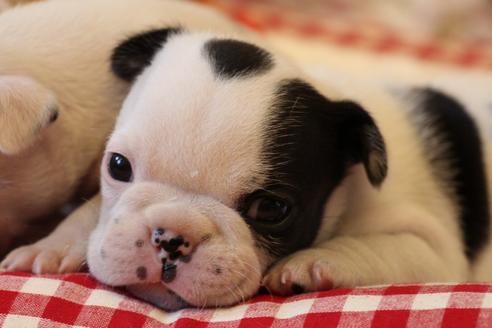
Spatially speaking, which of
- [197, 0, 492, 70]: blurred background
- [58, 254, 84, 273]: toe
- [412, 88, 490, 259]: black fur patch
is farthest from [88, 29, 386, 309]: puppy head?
[197, 0, 492, 70]: blurred background

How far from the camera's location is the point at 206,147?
1.62 m

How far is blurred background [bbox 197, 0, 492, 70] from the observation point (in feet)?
14.1

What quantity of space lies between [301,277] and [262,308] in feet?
0.48

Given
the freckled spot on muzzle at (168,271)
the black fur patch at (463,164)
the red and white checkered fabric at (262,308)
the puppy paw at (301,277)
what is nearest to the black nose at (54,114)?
the red and white checkered fabric at (262,308)

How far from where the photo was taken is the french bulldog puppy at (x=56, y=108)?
1.81 m

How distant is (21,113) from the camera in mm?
1777

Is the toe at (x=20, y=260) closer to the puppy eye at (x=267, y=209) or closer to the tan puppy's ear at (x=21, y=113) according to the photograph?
the tan puppy's ear at (x=21, y=113)

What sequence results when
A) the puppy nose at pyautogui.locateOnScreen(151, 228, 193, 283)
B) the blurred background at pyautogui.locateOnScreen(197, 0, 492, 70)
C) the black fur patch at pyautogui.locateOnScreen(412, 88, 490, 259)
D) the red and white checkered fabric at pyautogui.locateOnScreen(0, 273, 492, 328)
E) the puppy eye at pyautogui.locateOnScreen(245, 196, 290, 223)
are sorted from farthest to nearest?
the blurred background at pyautogui.locateOnScreen(197, 0, 492, 70) → the black fur patch at pyautogui.locateOnScreen(412, 88, 490, 259) → the puppy eye at pyautogui.locateOnScreen(245, 196, 290, 223) → the puppy nose at pyautogui.locateOnScreen(151, 228, 193, 283) → the red and white checkered fabric at pyautogui.locateOnScreen(0, 273, 492, 328)

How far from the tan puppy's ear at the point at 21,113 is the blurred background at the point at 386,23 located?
8.62ft

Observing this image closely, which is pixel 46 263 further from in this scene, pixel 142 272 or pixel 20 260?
pixel 142 272

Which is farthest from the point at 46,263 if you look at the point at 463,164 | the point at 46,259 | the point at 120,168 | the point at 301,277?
the point at 463,164

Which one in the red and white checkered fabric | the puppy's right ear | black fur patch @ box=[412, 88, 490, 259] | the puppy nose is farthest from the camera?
black fur patch @ box=[412, 88, 490, 259]

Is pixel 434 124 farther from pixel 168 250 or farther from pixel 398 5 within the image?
pixel 398 5

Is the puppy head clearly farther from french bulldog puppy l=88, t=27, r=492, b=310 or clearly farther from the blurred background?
the blurred background
